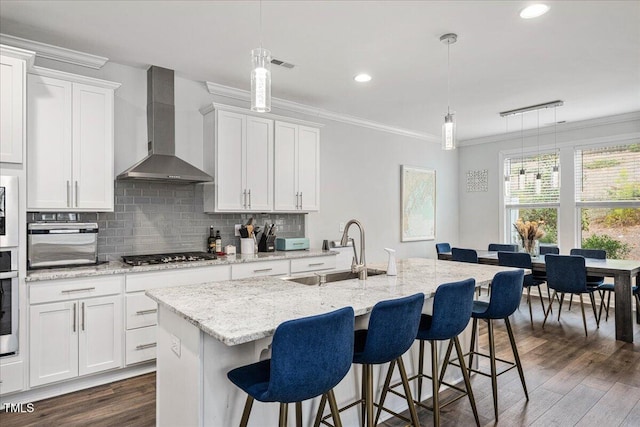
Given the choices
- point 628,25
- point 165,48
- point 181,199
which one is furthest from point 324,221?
point 628,25

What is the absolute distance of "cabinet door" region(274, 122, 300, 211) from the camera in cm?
436

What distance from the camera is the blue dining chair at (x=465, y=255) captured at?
5.19 meters

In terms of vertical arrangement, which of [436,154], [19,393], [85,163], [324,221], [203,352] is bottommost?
[19,393]

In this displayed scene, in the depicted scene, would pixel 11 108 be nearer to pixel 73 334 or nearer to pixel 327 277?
pixel 73 334

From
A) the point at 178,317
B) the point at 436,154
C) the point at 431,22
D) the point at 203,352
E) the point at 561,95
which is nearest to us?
the point at 203,352

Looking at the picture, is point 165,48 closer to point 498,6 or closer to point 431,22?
point 431,22

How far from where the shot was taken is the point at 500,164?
266 inches

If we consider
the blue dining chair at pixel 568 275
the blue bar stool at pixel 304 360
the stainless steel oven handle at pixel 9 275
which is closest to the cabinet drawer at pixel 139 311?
the stainless steel oven handle at pixel 9 275

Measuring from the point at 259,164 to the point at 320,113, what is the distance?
1424 mm

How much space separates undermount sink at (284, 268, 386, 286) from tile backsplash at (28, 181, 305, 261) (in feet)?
5.47

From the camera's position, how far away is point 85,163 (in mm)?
3141

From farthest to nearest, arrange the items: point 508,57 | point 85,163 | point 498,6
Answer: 1. point 508,57
2. point 85,163
3. point 498,6

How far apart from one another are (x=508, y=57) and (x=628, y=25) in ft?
2.73

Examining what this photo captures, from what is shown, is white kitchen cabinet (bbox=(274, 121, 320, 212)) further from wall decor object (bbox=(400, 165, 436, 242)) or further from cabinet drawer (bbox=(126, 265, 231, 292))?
wall decor object (bbox=(400, 165, 436, 242))
